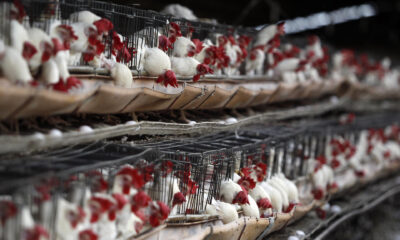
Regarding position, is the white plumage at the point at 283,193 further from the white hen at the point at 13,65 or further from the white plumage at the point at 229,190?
the white hen at the point at 13,65

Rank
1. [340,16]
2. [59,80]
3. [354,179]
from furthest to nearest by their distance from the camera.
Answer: [340,16], [354,179], [59,80]

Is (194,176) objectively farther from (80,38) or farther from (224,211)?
(80,38)

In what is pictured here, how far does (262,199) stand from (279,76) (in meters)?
1.71

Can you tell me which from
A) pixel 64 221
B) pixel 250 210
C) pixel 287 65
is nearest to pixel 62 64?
pixel 64 221

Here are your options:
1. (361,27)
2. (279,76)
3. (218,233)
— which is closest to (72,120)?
(218,233)

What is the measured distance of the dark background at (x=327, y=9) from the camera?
7.08 m

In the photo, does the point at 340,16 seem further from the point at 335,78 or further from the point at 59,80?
the point at 59,80

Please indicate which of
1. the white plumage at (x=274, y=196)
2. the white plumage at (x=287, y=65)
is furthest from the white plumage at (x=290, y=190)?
the white plumage at (x=287, y=65)

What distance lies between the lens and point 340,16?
8.52 metres

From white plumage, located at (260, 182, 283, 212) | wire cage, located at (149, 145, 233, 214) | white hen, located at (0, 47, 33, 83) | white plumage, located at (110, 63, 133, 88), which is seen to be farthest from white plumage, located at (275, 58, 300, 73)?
white hen, located at (0, 47, 33, 83)

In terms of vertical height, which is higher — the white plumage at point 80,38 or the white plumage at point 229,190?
the white plumage at point 80,38

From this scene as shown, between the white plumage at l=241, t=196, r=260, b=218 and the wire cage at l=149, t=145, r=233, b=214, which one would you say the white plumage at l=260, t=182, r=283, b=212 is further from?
the wire cage at l=149, t=145, r=233, b=214

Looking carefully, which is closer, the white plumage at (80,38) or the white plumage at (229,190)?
the white plumage at (80,38)

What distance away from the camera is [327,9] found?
743 cm
